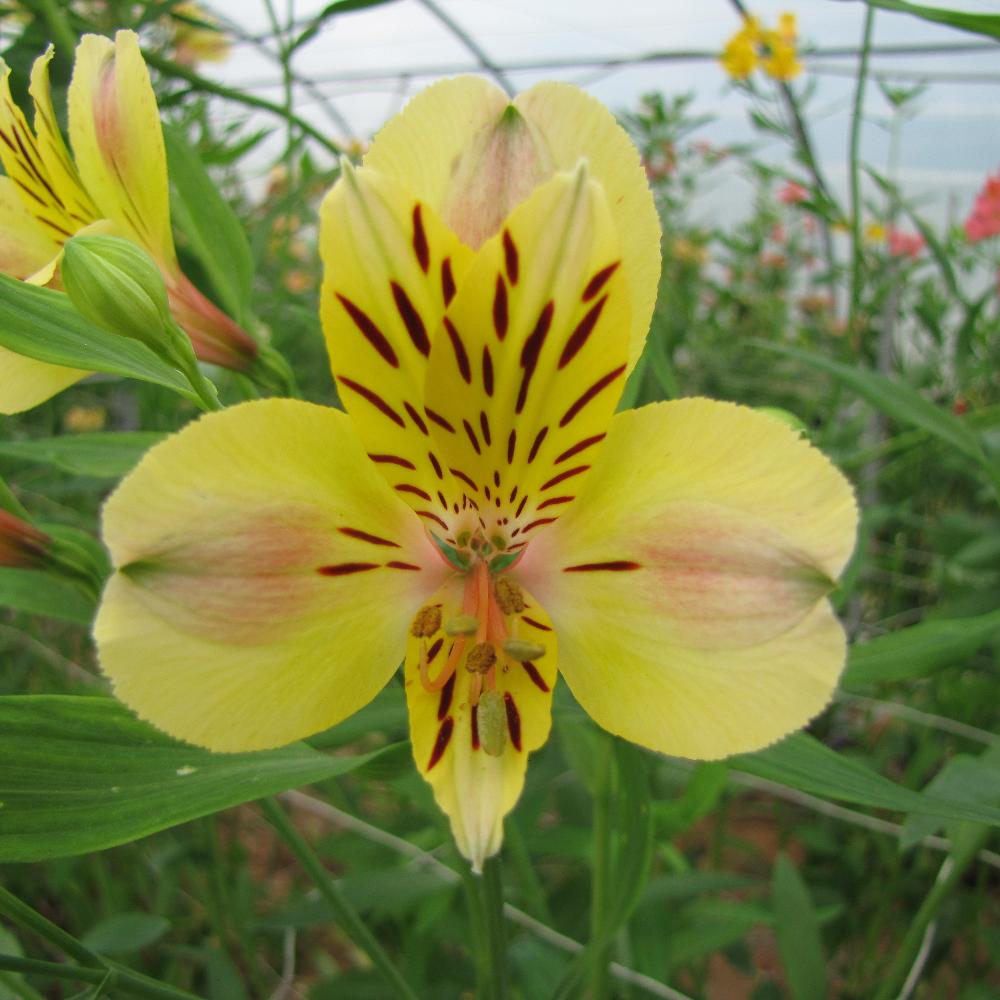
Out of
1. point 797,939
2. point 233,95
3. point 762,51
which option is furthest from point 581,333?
point 762,51

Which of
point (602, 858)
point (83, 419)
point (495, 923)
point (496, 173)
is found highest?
point (496, 173)

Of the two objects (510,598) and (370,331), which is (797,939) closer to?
(510,598)

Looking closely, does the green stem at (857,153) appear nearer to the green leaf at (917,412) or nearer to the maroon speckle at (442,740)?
the green leaf at (917,412)

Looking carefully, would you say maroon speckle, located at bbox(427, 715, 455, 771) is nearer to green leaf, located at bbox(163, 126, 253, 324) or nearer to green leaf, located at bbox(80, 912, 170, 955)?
green leaf, located at bbox(163, 126, 253, 324)

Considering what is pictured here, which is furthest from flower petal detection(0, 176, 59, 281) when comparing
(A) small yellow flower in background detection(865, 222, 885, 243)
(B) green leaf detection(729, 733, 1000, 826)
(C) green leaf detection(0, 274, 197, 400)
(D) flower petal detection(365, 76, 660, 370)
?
(A) small yellow flower in background detection(865, 222, 885, 243)

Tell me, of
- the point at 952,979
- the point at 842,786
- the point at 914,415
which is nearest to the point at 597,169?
the point at 842,786

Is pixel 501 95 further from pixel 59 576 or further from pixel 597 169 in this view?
pixel 59 576
